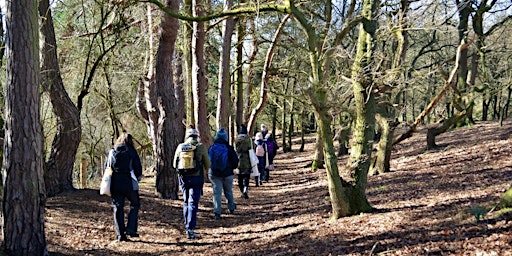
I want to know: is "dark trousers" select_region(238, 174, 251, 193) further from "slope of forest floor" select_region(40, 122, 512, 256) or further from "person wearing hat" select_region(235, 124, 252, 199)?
"slope of forest floor" select_region(40, 122, 512, 256)

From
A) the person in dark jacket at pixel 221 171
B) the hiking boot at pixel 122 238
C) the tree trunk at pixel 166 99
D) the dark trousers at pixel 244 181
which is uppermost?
the tree trunk at pixel 166 99

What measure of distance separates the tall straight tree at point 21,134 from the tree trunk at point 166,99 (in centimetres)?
540

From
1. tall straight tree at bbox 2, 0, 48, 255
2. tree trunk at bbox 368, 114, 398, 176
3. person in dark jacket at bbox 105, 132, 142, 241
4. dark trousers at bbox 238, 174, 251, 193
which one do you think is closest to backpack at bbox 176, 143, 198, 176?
person in dark jacket at bbox 105, 132, 142, 241

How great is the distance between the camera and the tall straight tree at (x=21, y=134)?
607cm

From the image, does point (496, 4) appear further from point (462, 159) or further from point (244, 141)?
point (244, 141)

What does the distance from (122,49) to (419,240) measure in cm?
1341

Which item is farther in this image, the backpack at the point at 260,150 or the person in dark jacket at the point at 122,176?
the backpack at the point at 260,150

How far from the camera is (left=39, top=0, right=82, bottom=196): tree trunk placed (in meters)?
10.2

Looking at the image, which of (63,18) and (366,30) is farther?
(63,18)

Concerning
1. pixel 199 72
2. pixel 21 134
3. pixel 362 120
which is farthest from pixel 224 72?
pixel 21 134

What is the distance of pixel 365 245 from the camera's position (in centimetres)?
614

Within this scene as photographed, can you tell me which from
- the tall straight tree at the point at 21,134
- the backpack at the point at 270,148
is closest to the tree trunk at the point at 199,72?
the backpack at the point at 270,148

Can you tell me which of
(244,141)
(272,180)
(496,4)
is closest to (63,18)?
(244,141)

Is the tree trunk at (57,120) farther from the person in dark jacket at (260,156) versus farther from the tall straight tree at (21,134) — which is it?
the person in dark jacket at (260,156)
